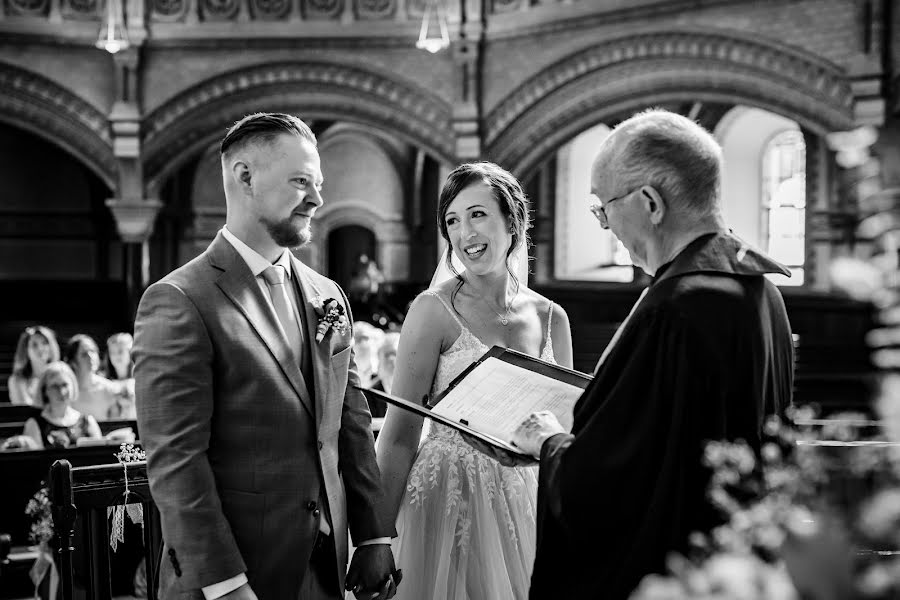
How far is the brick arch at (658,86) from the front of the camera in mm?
9898

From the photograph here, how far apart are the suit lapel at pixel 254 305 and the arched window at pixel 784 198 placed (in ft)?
46.7

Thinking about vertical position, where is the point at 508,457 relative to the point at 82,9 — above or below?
below

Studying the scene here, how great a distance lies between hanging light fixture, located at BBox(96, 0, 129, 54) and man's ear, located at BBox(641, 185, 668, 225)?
11.7 metres

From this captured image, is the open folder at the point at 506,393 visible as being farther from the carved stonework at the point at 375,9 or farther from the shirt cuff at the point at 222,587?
the carved stonework at the point at 375,9

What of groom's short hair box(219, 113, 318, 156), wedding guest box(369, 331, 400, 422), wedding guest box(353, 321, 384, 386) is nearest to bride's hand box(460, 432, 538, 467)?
groom's short hair box(219, 113, 318, 156)

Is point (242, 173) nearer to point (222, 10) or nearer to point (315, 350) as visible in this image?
point (315, 350)

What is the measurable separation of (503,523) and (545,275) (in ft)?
43.1

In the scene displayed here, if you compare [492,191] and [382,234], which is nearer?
[492,191]

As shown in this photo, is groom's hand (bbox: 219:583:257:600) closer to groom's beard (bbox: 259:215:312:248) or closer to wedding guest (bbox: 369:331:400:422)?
groom's beard (bbox: 259:215:312:248)

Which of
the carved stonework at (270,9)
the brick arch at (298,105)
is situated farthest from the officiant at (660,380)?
the carved stonework at (270,9)

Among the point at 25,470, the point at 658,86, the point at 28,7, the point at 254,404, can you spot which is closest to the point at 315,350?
the point at 254,404

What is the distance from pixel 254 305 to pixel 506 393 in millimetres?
622

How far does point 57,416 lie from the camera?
6.05 metres

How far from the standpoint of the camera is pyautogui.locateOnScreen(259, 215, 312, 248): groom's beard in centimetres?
222
